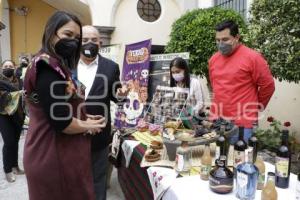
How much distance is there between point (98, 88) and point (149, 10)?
21.3 ft

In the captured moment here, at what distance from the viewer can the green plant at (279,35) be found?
3.17m

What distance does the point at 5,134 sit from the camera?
4039mm

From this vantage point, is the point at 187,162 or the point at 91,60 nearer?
the point at 187,162

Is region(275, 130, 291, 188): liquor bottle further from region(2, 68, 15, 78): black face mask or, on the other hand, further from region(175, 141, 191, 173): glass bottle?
region(2, 68, 15, 78): black face mask

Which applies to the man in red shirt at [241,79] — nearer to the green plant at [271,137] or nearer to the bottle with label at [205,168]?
the bottle with label at [205,168]

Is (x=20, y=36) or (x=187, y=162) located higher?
(x=20, y=36)

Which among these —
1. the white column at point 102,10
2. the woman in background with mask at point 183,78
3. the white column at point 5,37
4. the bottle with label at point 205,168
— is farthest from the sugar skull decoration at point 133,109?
the white column at point 5,37

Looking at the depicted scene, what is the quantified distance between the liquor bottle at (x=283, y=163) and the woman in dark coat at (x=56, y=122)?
1.05 meters

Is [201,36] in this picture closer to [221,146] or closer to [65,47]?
[221,146]

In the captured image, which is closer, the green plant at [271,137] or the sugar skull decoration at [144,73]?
the green plant at [271,137]

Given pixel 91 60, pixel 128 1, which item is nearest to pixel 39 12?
pixel 128 1

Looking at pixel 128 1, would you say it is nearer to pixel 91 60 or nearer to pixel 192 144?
pixel 91 60

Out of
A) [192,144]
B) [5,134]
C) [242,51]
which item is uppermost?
[242,51]

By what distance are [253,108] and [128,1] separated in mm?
6243
